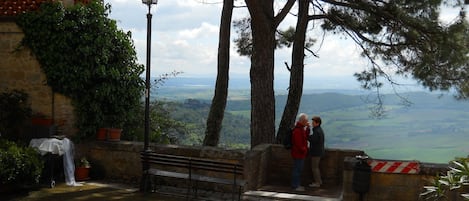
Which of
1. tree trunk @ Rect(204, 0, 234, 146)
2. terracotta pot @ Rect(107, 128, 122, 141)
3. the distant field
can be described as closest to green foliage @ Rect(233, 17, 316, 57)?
tree trunk @ Rect(204, 0, 234, 146)

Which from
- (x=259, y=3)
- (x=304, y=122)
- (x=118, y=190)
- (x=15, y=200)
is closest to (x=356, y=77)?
(x=259, y=3)

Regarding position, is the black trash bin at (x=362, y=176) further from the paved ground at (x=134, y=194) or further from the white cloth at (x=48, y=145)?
the white cloth at (x=48, y=145)

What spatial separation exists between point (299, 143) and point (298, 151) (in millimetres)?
148

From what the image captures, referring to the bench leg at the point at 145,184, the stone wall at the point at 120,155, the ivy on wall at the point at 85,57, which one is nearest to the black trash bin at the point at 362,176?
the stone wall at the point at 120,155

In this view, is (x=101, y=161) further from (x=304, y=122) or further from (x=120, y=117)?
(x=304, y=122)

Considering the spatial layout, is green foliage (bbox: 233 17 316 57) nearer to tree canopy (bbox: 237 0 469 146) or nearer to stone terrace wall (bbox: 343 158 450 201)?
tree canopy (bbox: 237 0 469 146)

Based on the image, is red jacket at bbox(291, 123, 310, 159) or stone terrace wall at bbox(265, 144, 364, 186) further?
stone terrace wall at bbox(265, 144, 364, 186)

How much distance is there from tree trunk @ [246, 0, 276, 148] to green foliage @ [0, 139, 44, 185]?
564 cm

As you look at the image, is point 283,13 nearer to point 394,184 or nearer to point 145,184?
point 145,184

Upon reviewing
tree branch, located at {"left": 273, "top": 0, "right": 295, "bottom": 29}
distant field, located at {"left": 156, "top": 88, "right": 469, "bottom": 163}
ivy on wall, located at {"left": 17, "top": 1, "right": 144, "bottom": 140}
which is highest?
tree branch, located at {"left": 273, "top": 0, "right": 295, "bottom": 29}

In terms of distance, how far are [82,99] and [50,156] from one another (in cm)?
149

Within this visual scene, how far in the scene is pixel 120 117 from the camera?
11227mm

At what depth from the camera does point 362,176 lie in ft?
26.6

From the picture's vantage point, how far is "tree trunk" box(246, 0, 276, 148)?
12758mm
